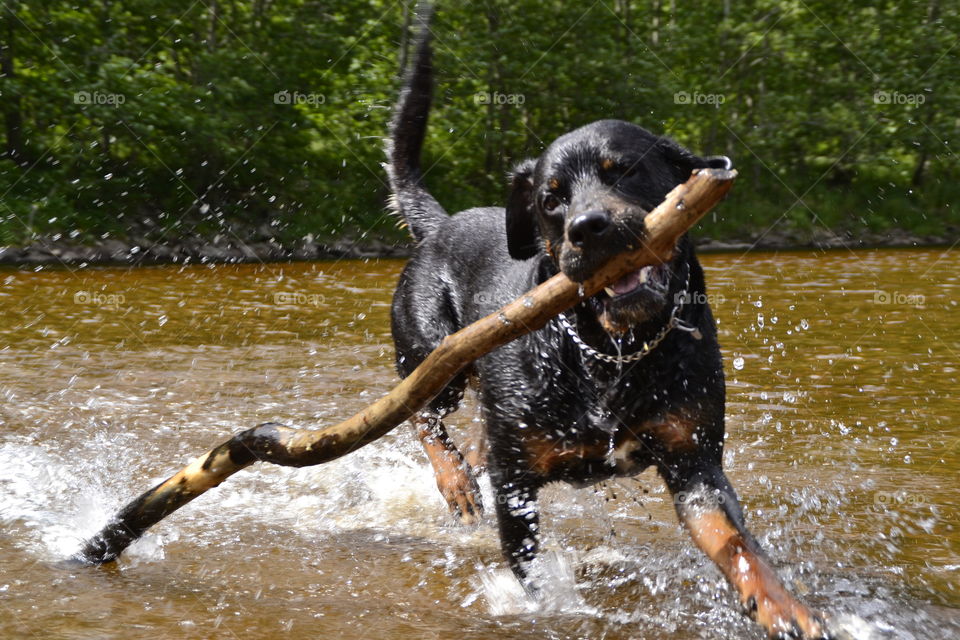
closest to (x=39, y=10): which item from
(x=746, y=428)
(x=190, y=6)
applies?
(x=190, y=6)

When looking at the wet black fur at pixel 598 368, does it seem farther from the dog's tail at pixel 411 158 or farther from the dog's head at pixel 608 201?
the dog's tail at pixel 411 158

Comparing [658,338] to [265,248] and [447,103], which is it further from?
[447,103]

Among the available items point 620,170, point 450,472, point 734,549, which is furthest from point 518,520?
point 620,170

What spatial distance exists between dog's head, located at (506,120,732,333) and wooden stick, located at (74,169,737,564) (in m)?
0.06

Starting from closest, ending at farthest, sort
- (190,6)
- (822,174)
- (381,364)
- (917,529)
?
1. (917,529)
2. (381,364)
3. (190,6)
4. (822,174)

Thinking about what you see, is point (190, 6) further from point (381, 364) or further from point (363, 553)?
point (363, 553)

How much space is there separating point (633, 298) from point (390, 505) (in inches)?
71.6

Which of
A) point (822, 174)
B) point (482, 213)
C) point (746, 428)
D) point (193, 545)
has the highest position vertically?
point (482, 213)

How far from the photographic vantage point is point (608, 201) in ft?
9.45

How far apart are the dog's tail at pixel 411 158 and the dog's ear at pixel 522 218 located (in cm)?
114

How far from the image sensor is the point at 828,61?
62.3 ft

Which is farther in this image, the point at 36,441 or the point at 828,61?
the point at 828,61

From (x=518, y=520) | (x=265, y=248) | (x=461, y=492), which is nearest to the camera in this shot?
(x=518, y=520)

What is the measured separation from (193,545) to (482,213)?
1.91 m
